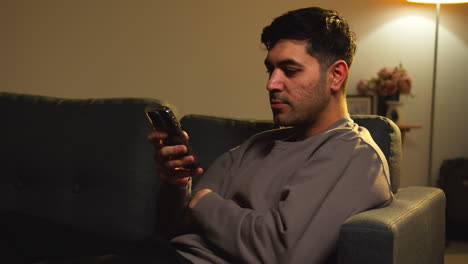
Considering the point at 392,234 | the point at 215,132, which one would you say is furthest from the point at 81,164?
the point at 392,234

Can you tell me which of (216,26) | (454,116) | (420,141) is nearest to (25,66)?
(216,26)

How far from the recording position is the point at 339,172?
4.04 feet

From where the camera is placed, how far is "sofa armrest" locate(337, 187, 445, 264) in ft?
3.57

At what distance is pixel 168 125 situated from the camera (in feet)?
4.35

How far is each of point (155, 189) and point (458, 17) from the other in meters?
2.84

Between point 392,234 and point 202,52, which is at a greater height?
point 202,52

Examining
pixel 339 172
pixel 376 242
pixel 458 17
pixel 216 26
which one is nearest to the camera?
pixel 376 242

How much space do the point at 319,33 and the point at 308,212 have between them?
502 millimetres

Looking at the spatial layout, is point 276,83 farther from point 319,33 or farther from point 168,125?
point 168,125

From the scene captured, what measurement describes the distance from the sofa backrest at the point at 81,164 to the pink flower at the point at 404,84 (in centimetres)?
205

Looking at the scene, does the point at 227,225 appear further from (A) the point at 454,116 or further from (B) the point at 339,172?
(A) the point at 454,116

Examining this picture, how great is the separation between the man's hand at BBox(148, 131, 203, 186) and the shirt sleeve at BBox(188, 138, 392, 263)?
12 centimetres

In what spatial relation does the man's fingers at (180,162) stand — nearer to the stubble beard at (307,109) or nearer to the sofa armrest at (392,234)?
the stubble beard at (307,109)

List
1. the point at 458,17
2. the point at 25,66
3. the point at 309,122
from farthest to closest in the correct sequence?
the point at 458,17 < the point at 25,66 < the point at 309,122
